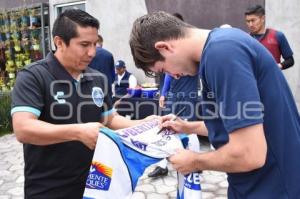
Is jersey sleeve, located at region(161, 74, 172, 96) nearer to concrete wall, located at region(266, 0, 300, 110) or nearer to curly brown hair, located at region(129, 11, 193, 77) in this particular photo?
concrete wall, located at region(266, 0, 300, 110)

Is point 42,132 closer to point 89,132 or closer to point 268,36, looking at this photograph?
point 89,132

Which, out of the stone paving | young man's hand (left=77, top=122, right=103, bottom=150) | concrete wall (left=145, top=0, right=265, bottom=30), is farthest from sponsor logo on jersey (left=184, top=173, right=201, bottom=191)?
concrete wall (left=145, top=0, right=265, bottom=30)

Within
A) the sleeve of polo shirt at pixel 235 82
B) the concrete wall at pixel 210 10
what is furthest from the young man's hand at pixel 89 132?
the concrete wall at pixel 210 10

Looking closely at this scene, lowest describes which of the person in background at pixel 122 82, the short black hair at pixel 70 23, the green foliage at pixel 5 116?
the green foliage at pixel 5 116

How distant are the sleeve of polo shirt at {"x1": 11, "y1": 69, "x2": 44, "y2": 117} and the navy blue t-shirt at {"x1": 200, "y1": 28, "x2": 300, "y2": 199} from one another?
899mm

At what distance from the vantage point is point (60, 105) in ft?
6.78

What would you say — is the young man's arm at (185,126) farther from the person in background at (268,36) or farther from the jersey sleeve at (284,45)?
the jersey sleeve at (284,45)

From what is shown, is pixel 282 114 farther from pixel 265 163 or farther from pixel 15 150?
pixel 15 150

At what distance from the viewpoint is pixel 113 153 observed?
177 centimetres

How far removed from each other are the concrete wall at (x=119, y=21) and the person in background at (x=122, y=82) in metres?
1.19

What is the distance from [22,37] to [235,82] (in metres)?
11.4

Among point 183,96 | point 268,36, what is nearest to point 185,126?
point 183,96

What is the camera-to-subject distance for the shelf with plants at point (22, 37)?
11.2 meters

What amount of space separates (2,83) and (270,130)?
32.9ft
